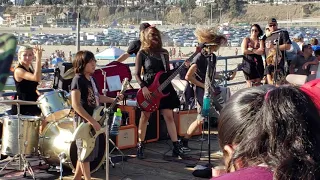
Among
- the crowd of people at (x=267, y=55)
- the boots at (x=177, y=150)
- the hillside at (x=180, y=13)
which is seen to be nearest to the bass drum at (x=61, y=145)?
the boots at (x=177, y=150)

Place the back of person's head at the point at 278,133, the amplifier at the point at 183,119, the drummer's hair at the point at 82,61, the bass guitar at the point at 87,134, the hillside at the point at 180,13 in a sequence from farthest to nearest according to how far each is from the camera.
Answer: the hillside at the point at 180,13 < the amplifier at the point at 183,119 < the drummer's hair at the point at 82,61 < the bass guitar at the point at 87,134 < the back of person's head at the point at 278,133

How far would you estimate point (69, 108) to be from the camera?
6.26 metres

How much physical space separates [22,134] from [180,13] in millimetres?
137111

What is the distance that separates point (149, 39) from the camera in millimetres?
6957

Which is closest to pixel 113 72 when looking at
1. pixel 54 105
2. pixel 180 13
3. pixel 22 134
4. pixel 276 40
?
pixel 54 105

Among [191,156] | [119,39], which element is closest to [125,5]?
[119,39]

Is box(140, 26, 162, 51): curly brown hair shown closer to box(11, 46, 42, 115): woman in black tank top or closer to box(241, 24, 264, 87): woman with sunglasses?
box(11, 46, 42, 115): woman in black tank top

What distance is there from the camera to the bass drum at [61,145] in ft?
19.8

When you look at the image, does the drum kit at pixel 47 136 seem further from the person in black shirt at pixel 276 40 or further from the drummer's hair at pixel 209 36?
the person in black shirt at pixel 276 40

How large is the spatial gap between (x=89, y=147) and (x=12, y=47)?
5.54 feet

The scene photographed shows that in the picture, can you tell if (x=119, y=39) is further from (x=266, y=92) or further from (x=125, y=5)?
(x=266, y=92)

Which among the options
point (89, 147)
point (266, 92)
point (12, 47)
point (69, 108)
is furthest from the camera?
point (69, 108)

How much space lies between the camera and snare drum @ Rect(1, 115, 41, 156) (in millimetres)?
6098

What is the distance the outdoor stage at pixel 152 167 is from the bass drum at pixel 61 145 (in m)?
0.23
